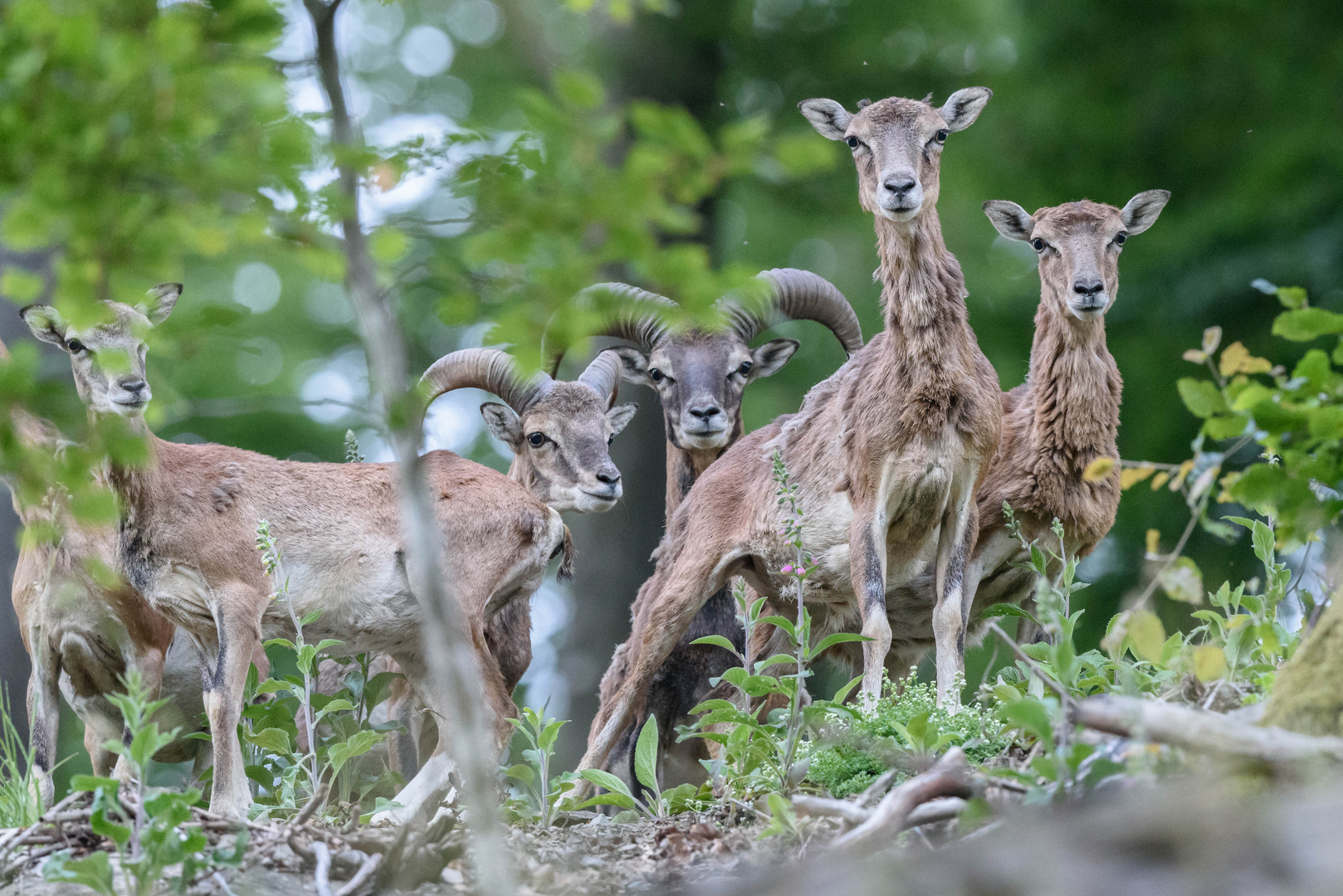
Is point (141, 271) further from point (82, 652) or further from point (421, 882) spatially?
point (82, 652)

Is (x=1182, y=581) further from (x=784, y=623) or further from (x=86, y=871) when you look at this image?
(x=86, y=871)

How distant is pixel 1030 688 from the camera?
15.4ft

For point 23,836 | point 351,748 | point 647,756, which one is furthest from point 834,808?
point 23,836

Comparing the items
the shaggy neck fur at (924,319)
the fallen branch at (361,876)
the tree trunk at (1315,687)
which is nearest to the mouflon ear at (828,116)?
the shaggy neck fur at (924,319)

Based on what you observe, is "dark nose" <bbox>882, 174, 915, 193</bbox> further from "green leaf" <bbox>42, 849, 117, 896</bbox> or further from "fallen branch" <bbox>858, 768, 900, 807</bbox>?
"green leaf" <bbox>42, 849, 117, 896</bbox>

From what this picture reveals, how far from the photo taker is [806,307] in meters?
8.70

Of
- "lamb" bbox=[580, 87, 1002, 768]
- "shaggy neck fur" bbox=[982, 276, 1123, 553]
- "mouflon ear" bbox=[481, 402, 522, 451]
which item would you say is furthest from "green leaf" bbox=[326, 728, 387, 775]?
"mouflon ear" bbox=[481, 402, 522, 451]

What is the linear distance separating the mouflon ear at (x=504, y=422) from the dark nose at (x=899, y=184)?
9.54 feet

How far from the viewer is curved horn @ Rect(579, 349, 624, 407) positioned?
847 cm

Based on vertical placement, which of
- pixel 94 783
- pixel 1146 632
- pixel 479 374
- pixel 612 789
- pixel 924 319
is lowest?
pixel 612 789

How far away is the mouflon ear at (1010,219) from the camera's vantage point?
7.18 m

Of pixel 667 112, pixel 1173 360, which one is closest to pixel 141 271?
pixel 667 112

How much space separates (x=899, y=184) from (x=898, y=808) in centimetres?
394

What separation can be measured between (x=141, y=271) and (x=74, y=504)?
58 centimetres
